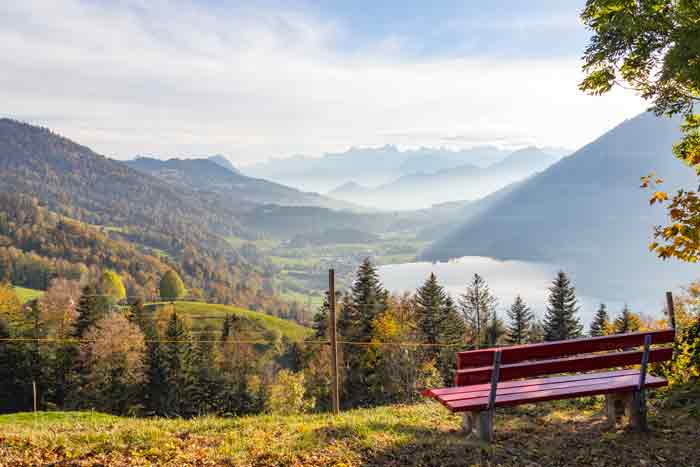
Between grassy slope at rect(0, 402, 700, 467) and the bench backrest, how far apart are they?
105 centimetres

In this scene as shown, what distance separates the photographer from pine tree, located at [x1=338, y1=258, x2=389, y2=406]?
39.6 m

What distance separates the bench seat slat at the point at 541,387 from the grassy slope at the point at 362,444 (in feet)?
2.16

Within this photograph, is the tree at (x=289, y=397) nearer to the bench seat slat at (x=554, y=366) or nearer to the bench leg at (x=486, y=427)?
the bench leg at (x=486, y=427)

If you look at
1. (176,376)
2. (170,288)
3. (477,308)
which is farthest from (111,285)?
(477,308)

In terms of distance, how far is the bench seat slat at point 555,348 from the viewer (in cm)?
674

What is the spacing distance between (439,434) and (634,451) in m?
2.76

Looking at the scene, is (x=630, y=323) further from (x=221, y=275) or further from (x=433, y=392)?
(x=221, y=275)

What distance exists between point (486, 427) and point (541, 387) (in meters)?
1.07

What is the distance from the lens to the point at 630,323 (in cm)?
5091

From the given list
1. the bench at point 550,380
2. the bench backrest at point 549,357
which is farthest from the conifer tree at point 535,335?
the bench backrest at point 549,357

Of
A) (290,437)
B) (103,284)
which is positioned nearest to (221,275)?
(103,284)

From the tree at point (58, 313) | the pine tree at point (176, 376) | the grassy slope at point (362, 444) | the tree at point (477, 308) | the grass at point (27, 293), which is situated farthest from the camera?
the grass at point (27, 293)

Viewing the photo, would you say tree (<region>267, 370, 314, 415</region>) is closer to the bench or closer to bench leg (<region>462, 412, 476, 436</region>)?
bench leg (<region>462, 412, 476, 436</region>)

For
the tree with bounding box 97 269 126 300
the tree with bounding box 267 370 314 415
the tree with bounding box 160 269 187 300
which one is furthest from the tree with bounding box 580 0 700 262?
the tree with bounding box 160 269 187 300
